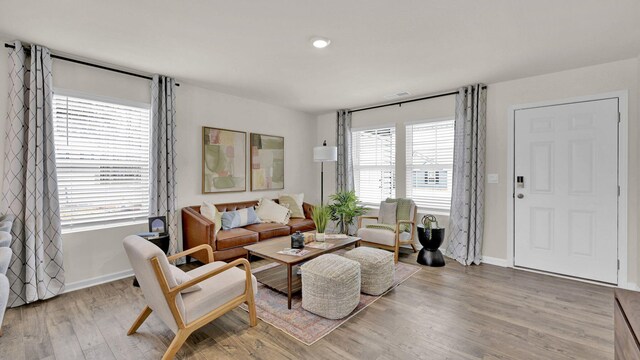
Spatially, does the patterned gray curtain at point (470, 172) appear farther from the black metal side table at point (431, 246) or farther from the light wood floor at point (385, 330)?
the light wood floor at point (385, 330)

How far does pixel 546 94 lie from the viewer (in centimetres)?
353

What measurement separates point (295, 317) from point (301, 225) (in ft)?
7.12

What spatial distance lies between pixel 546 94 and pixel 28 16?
518 cm

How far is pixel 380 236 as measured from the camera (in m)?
4.11

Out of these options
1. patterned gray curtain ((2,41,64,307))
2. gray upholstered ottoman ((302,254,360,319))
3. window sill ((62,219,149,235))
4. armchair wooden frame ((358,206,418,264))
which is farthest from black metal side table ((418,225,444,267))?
patterned gray curtain ((2,41,64,307))

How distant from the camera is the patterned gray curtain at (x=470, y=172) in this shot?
393cm

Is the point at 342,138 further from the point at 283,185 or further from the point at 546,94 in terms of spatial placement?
the point at 546,94

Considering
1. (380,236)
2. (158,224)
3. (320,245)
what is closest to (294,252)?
(320,245)

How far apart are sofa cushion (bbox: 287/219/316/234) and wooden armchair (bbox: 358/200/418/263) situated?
87 cm

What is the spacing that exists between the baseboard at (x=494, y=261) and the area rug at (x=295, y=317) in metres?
1.70

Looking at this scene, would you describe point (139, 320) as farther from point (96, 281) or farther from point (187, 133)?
point (187, 133)

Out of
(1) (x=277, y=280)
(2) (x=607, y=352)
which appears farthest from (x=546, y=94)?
(1) (x=277, y=280)

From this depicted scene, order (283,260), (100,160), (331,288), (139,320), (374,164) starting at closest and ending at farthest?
1. (139,320)
2. (331,288)
3. (283,260)
4. (100,160)
5. (374,164)

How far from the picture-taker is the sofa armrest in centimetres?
353
